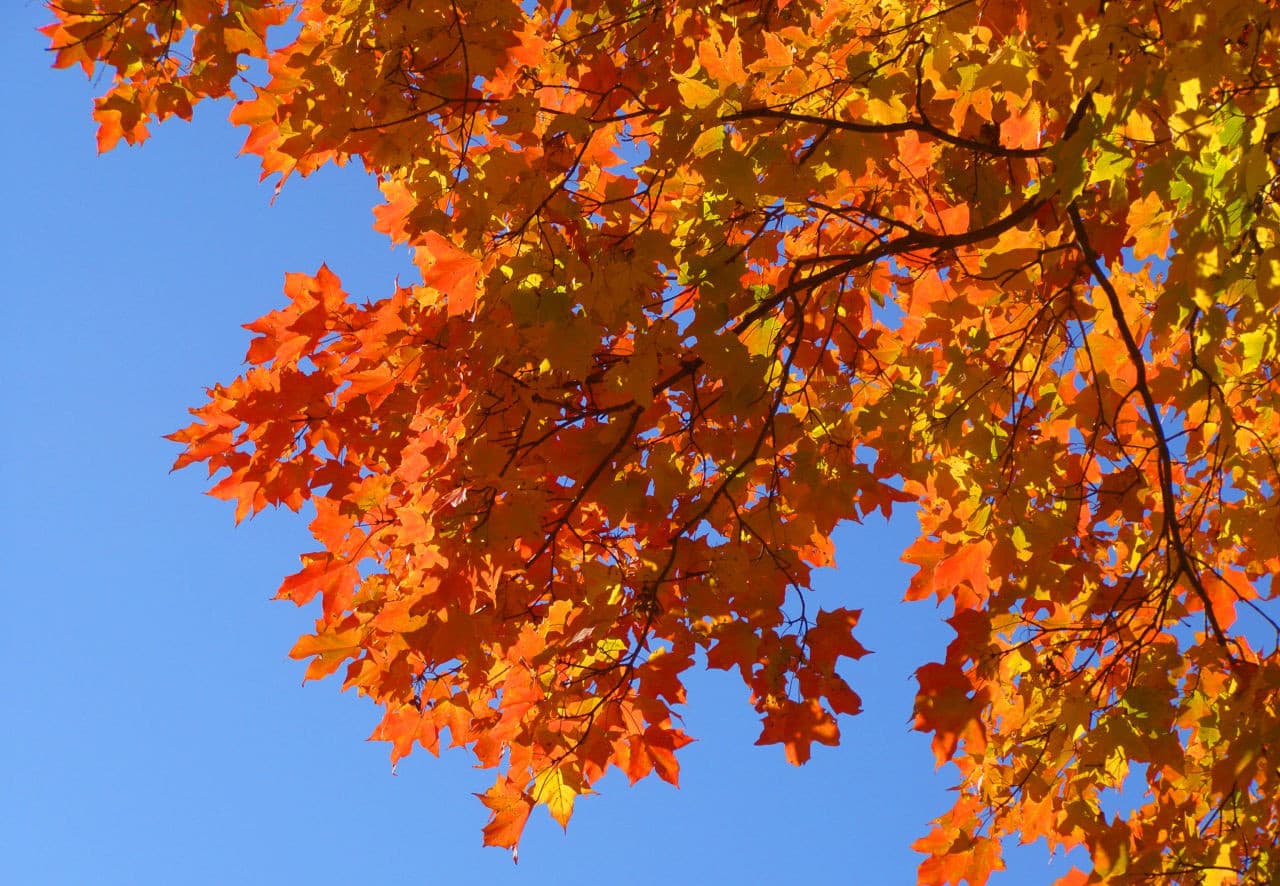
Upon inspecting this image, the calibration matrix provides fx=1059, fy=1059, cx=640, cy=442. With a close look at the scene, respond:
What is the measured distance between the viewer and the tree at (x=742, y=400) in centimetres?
306

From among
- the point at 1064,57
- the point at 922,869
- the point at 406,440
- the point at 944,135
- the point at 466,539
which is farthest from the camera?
the point at 406,440

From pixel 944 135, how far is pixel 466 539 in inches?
74.2

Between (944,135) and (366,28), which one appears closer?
(944,135)

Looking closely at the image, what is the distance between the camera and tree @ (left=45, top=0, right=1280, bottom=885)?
3.06 m

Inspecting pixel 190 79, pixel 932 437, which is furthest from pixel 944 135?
pixel 190 79

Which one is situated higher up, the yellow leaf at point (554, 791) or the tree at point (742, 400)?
the tree at point (742, 400)

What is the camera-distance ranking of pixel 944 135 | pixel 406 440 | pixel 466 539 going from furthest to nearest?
pixel 406 440, pixel 944 135, pixel 466 539

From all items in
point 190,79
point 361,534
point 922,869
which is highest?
point 190,79

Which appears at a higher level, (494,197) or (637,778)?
(494,197)

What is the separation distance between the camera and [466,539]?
9.95ft

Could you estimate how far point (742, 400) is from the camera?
11.1 ft

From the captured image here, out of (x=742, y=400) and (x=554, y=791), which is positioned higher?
(x=742, y=400)

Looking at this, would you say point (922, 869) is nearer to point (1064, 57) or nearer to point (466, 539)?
point (466, 539)

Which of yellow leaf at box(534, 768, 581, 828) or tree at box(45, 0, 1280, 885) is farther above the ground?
tree at box(45, 0, 1280, 885)
